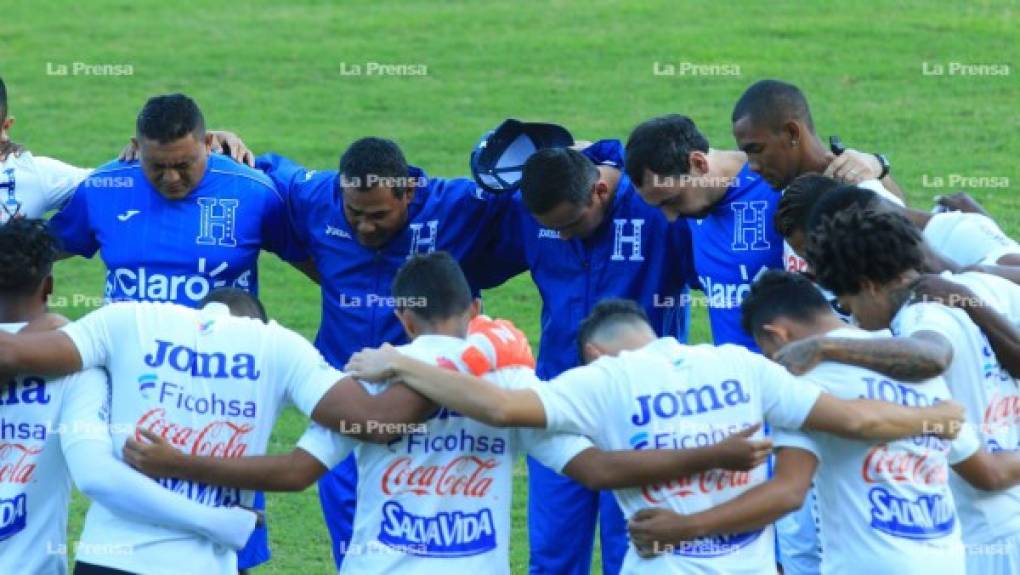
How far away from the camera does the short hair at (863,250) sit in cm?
706

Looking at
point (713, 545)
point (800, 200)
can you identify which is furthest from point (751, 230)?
point (713, 545)

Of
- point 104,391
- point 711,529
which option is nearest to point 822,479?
point 711,529

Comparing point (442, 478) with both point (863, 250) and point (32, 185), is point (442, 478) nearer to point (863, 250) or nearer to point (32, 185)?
point (863, 250)

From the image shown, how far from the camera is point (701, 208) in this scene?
8711 mm

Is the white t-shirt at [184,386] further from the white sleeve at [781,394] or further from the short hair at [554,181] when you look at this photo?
the short hair at [554,181]

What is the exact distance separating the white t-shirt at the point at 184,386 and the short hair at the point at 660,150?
217 cm

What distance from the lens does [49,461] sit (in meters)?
7.13

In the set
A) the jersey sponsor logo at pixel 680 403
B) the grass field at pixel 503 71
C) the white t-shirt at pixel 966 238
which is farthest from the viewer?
the grass field at pixel 503 71

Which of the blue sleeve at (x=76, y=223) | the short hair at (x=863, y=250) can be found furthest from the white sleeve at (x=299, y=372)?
the blue sleeve at (x=76, y=223)

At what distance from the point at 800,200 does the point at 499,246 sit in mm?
1716

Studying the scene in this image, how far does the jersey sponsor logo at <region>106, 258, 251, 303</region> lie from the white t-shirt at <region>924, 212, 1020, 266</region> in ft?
10.6

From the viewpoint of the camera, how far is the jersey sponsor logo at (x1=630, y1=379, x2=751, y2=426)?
6.66 metres

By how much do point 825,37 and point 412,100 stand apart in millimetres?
4343

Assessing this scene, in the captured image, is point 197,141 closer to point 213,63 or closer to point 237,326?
point 237,326
